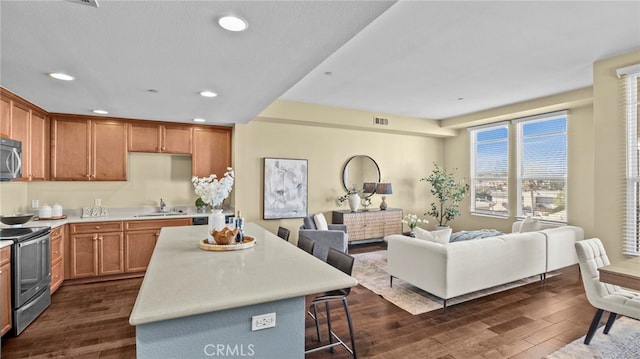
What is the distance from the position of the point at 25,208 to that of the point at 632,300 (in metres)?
6.78

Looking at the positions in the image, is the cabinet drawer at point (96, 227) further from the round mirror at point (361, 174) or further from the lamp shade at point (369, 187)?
the lamp shade at point (369, 187)

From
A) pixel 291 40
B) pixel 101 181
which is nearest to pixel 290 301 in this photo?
pixel 291 40

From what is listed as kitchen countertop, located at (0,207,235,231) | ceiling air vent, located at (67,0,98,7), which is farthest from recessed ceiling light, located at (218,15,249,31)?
kitchen countertop, located at (0,207,235,231)

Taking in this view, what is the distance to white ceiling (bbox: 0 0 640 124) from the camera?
1.75m

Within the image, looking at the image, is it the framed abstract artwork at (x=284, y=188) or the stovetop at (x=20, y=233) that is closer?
the stovetop at (x=20, y=233)

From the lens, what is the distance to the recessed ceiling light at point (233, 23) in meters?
1.78

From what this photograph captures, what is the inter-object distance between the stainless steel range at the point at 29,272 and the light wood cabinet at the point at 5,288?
0.13 feet

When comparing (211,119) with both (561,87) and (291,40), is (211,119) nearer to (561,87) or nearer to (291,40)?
(291,40)

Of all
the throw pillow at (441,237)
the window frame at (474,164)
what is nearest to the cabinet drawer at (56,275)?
the throw pillow at (441,237)

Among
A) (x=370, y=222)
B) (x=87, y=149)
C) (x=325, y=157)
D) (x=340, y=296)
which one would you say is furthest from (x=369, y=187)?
(x=87, y=149)

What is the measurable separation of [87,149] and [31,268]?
2056 mm

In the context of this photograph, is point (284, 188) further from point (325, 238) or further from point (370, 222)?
point (370, 222)

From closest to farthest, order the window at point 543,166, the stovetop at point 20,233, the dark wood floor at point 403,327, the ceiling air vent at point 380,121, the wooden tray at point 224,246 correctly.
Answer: the wooden tray at point 224,246
the dark wood floor at point 403,327
the stovetop at point 20,233
the window at point 543,166
the ceiling air vent at point 380,121

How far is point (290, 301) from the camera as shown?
5.56 ft
